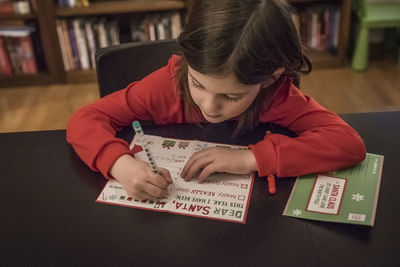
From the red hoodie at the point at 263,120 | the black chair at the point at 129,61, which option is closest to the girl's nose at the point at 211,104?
the red hoodie at the point at 263,120

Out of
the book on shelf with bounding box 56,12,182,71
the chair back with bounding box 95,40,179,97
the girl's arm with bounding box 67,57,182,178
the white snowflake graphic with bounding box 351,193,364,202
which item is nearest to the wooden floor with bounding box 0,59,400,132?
the book on shelf with bounding box 56,12,182,71

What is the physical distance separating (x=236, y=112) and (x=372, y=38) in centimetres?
249

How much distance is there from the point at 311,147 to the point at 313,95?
5.60ft

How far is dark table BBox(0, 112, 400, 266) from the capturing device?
65 cm

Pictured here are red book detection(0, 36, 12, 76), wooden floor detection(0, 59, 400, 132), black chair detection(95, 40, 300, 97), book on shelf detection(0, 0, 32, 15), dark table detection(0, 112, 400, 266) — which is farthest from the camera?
red book detection(0, 36, 12, 76)

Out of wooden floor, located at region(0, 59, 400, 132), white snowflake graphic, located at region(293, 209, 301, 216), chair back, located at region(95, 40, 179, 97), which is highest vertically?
chair back, located at region(95, 40, 179, 97)

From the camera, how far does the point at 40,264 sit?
652 millimetres

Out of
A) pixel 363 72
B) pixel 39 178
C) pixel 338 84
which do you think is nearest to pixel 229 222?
pixel 39 178

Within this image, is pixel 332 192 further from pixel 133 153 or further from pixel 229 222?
pixel 133 153

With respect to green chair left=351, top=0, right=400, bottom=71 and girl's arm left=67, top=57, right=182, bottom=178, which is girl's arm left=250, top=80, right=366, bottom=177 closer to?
girl's arm left=67, top=57, right=182, bottom=178

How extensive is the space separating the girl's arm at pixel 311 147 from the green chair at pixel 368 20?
6.11 ft

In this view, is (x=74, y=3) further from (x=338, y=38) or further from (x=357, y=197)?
(x=357, y=197)

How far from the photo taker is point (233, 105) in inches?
33.5

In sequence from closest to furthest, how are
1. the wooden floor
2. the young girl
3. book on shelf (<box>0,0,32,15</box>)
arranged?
1. the young girl
2. the wooden floor
3. book on shelf (<box>0,0,32,15</box>)
